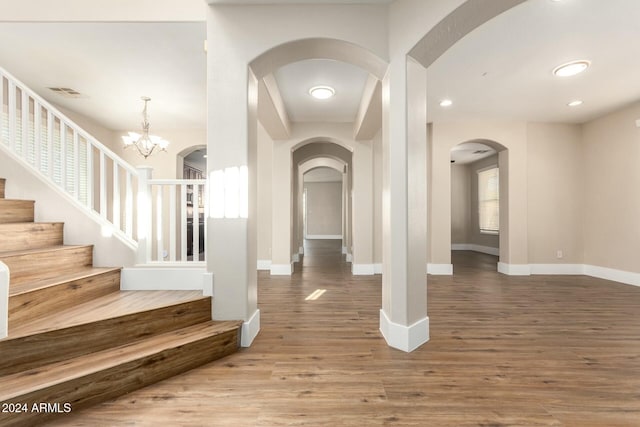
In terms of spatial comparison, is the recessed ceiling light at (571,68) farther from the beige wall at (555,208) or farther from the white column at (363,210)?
the white column at (363,210)

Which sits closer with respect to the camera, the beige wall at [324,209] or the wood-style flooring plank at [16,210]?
the wood-style flooring plank at [16,210]

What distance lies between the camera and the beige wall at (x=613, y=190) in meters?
4.38

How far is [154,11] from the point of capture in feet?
8.48

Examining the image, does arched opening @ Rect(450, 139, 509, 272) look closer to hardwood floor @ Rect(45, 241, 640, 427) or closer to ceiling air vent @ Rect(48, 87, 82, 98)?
hardwood floor @ Rect(45, 241, 640, 427)

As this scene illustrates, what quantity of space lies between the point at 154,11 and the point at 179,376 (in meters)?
2.99

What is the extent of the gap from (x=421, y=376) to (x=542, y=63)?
3.54m

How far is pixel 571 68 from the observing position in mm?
3297

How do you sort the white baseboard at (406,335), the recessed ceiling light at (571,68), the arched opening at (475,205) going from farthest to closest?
the arched opening at (475,205)
the recessed ceiling light at (571,68)
the white baseboard at (406,335)

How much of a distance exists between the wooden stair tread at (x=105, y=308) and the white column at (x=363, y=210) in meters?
3.23

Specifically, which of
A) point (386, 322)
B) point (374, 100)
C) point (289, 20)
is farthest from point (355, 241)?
point (289, 20)

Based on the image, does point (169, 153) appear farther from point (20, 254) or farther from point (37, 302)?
point (37, 302)

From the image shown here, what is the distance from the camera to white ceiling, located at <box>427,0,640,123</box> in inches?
97.8

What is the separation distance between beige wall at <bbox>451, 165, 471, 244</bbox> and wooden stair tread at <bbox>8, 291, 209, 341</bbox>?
28.1 feet

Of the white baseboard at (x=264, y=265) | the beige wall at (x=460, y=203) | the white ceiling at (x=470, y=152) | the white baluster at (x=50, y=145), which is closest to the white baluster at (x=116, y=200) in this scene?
the white baluster at (x=50, y=145)
